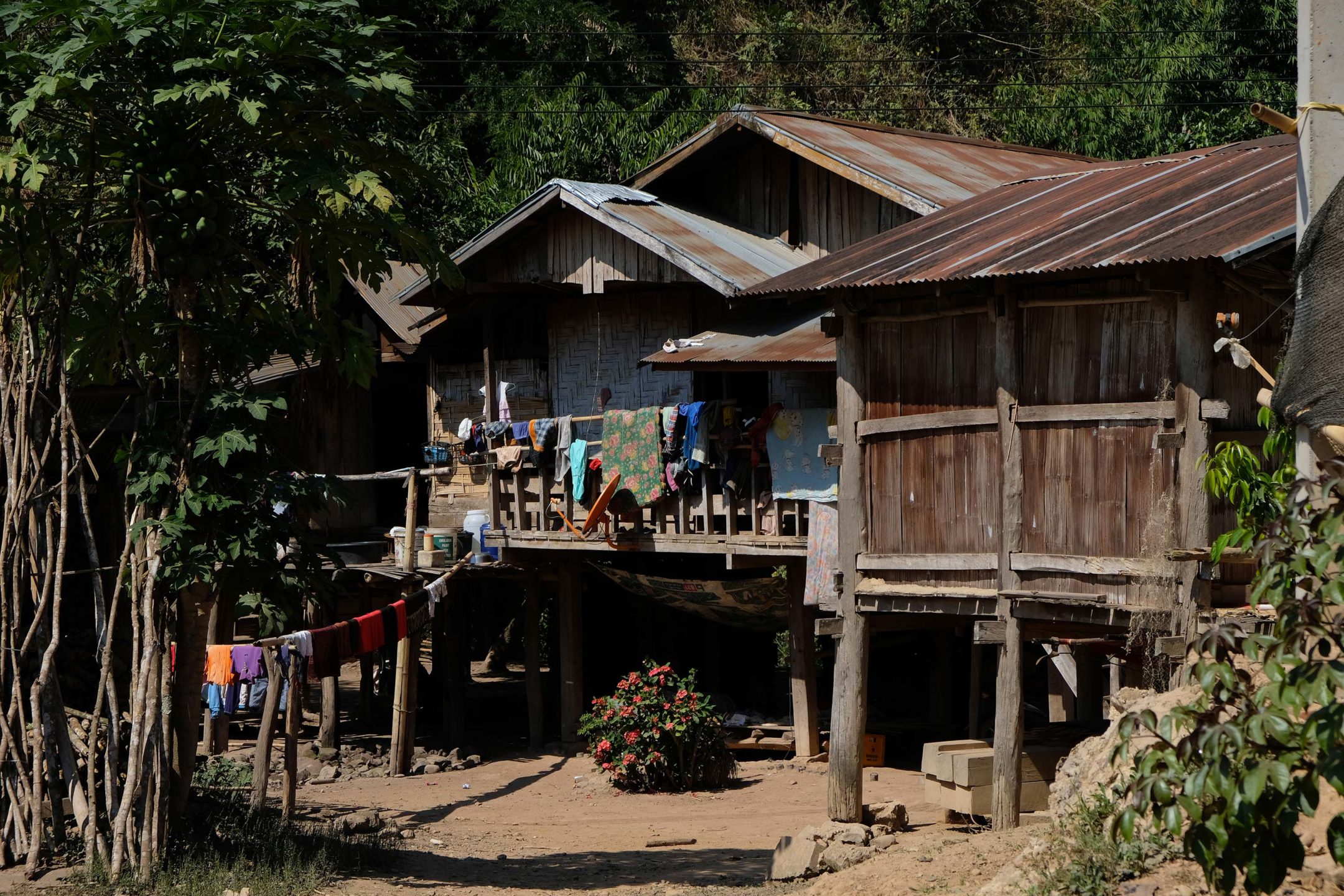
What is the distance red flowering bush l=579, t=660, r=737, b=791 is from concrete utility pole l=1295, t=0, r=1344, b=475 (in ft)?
33.7

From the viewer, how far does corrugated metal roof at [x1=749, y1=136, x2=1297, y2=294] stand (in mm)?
9156

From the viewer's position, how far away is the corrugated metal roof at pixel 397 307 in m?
19.7

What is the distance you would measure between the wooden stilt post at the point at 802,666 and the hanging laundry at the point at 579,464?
2.62 m

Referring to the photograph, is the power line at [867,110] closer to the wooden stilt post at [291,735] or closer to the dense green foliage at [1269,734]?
the wooden stilt post at [291,735]

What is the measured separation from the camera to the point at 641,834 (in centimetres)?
1427

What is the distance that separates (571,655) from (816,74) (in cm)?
1401

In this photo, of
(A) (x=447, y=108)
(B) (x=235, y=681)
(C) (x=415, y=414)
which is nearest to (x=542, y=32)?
(A) (x=447, y=108)

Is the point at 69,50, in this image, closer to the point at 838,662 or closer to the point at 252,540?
the point at 252,540

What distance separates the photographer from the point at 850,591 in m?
12.0

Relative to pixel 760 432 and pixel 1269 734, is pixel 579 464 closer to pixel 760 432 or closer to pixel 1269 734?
pixel 760 432

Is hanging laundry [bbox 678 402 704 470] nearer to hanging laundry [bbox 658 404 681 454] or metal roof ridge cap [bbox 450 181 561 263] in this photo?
hanging laundry [bbox 658 404 681 454]

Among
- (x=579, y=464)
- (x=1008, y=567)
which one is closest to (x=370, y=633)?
(x=579, y=464)

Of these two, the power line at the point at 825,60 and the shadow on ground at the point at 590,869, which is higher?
the power line at the point at 825,60

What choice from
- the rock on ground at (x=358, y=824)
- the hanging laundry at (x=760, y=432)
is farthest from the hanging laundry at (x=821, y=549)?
the rock on ground at (x=358, y=824)
